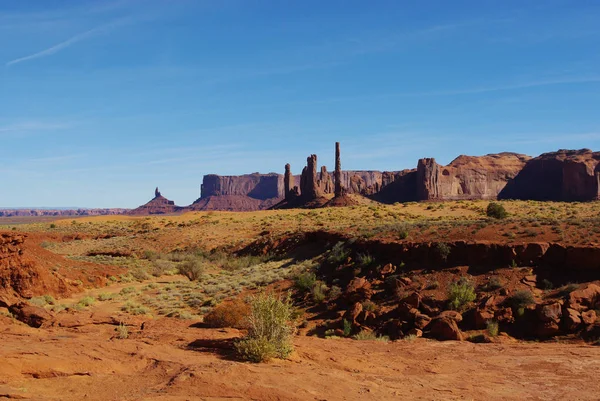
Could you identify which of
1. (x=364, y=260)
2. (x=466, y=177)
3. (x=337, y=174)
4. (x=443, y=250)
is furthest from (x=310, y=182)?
(x=443, y=250)

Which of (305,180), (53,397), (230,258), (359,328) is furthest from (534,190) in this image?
(53,397)

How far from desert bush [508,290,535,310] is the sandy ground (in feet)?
7.53

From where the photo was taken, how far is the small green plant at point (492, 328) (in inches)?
536

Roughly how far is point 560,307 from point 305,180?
91.4m

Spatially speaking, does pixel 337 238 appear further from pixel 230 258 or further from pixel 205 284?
pixel 230 258

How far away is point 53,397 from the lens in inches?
256

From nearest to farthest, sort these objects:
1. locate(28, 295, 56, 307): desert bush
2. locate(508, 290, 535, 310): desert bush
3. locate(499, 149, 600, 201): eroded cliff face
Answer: locate(508, 290, 535, 310): desert bush
locate(28, 295, 56, 307): desert bush
locate(499, 149, 600, 201): eroded cliff face

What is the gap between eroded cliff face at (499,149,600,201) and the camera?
9050 cm

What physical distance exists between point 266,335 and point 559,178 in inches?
4337

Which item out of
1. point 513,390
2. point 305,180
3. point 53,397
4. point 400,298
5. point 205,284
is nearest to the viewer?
point 53,397

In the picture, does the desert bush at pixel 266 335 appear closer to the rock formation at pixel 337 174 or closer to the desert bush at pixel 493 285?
the desert bush at pixel 493 285

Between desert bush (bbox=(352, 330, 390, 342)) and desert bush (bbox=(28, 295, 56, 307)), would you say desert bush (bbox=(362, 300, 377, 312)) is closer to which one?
desert bush (bbox=(352, 330, 390, 342))

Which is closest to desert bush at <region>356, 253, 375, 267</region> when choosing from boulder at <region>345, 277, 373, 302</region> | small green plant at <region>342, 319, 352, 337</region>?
boulder at <region>345, 277, 373, 302</region>

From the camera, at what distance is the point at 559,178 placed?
4085 inches
